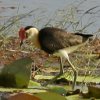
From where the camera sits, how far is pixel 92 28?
10.0 meters

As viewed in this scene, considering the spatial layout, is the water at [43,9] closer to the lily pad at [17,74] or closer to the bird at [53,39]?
the bird at [53,39]

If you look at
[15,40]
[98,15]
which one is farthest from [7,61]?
[98,15]

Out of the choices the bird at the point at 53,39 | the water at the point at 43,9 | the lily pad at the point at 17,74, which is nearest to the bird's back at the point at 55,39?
the bird at the point at 53,39

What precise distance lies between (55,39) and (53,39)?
3 cm

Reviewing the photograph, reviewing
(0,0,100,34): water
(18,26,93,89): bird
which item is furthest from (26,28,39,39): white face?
(0,0,100,34): water

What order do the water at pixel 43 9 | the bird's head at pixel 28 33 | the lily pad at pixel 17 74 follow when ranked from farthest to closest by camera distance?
the water at pixel 43 9, the bird's head at pixel 28 33, the lily pad at pixel 17 74

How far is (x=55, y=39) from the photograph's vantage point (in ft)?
22.7

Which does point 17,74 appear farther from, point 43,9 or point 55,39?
point 43,9

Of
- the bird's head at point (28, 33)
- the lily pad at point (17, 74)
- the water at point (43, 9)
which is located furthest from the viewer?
the water at point (43, 9)

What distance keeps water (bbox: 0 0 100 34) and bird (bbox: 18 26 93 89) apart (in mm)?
2271

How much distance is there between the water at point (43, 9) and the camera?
1001cm

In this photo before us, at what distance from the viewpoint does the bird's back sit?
6.79 m

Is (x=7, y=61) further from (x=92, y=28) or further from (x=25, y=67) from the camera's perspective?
(x=92, y=28)

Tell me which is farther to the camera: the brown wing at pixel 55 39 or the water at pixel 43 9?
the water at pixel 43 9
